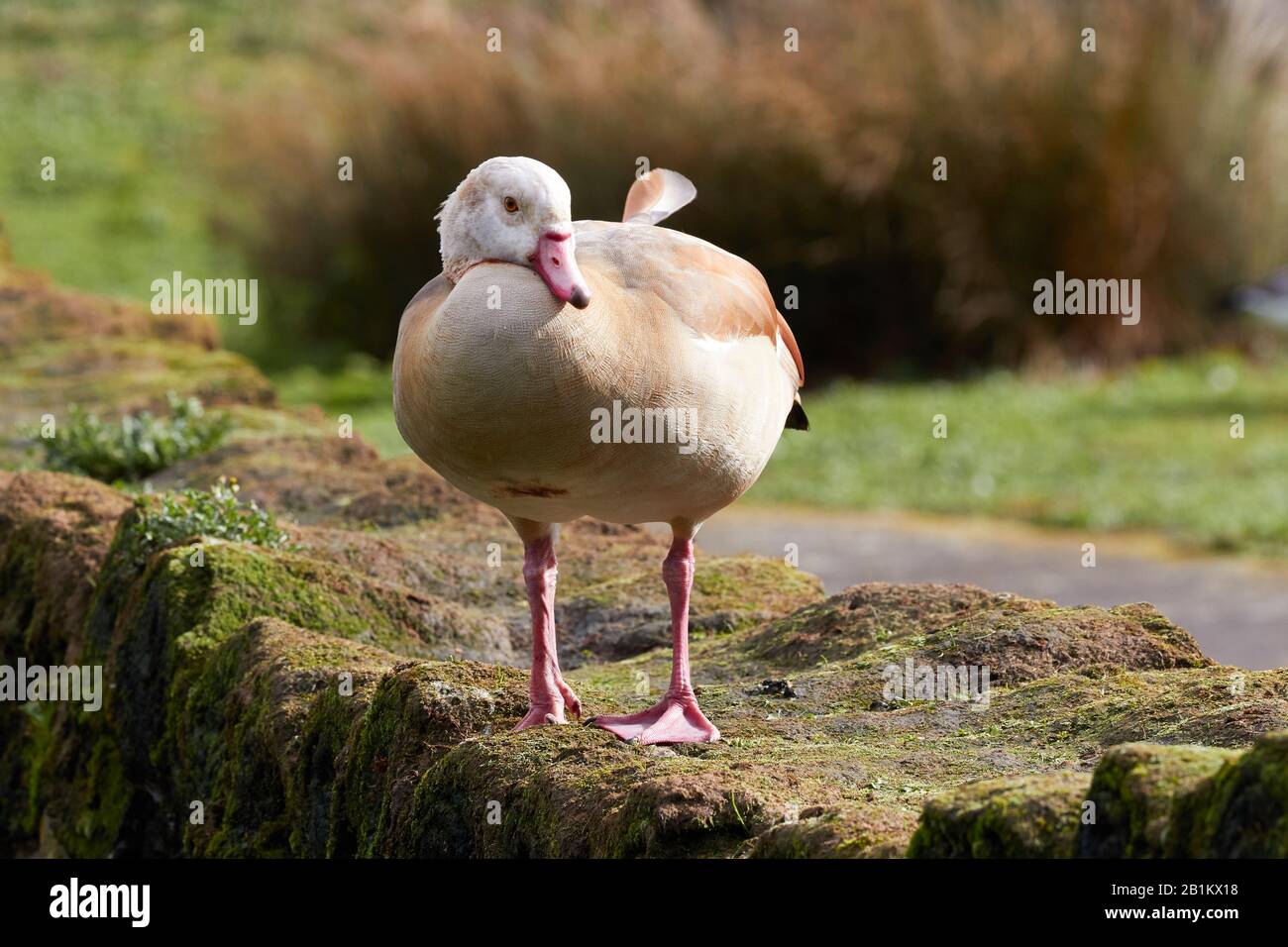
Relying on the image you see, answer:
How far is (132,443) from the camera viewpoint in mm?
7383

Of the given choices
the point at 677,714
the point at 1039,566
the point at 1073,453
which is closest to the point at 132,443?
the point at 677,714

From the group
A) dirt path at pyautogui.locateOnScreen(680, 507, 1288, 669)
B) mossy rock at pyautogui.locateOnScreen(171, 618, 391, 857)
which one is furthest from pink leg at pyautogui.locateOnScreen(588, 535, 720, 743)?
dirt path at pyautogui.locateOnScreen(680, 507, 1288, 669)

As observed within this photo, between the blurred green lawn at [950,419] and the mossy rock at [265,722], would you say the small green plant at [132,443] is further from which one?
the blurred green lawn at [950,419]

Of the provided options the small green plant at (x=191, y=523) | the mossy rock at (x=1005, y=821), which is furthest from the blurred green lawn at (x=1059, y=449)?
the mossy rock at (x=1005, y=821)

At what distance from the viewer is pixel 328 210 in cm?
1747

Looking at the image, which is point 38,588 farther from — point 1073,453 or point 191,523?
point 1073,453

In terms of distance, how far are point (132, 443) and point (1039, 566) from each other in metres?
5.55

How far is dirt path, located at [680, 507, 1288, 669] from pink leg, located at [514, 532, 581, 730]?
5107 mm

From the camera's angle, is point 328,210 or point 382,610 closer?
point 382,610

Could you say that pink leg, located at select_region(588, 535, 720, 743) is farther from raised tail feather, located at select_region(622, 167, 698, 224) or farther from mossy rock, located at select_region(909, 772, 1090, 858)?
mossy rock, located at select_region(909, 772, 1090, 858)

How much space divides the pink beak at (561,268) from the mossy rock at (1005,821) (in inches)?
55.1

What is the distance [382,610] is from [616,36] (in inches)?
500
